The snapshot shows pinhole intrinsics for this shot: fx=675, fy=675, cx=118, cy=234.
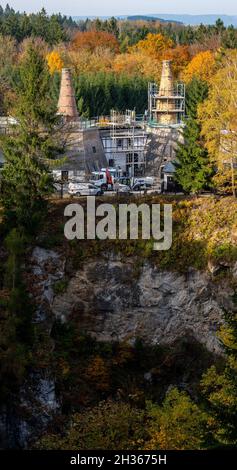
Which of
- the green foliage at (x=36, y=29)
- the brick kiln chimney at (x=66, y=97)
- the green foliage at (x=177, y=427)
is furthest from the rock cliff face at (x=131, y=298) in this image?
the green foliage at (x=36, y=29)

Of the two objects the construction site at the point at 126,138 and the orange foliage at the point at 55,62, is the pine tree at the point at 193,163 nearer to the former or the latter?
the construction site at the point at 126,138

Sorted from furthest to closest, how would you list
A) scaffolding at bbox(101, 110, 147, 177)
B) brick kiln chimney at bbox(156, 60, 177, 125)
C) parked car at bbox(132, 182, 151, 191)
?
brick kiln chimney at bbox(156, 60, 177, 125) → scaffolding at bbox(101, 110, 147, 177) → parked car at bbox(132, 182, 151, 191)

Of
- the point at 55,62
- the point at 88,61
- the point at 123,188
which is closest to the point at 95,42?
the point at 88,61

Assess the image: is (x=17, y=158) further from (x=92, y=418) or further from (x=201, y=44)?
(x=201, y=44)

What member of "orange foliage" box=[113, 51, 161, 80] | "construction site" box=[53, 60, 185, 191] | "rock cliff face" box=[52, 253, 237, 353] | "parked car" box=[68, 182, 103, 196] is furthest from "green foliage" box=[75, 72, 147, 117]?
"rock cliff face" box=[52, 253, 237, 353]

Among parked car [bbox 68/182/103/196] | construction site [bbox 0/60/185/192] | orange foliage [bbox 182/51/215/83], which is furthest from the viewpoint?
orange foliage [bbox 182/51/215/83]

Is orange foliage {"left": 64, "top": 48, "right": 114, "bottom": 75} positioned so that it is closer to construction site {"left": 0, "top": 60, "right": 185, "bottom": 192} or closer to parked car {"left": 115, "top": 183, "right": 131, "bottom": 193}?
construction site {"left": 0, "top": 60, "right": 185, "bottom": 192}
